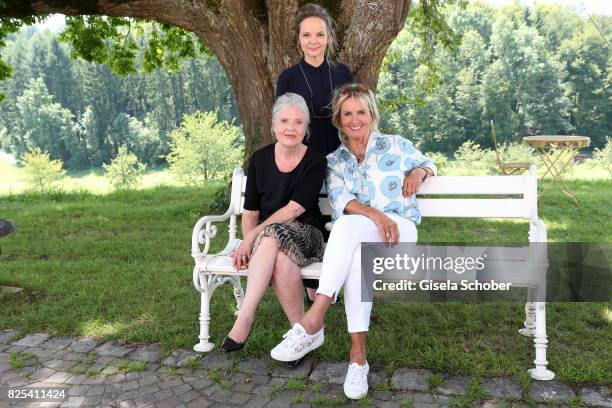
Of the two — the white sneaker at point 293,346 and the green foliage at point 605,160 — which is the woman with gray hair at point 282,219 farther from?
the green foliage at point 605,160

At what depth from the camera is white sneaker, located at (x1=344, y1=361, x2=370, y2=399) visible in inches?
108

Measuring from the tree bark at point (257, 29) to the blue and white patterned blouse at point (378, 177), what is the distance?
2573mm

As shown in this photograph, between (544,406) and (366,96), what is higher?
(366,96)

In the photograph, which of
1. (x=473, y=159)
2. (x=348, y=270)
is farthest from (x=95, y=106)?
(x=348, y=270)

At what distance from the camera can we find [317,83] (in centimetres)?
371

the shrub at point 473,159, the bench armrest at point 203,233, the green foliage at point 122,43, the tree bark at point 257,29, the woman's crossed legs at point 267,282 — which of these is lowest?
the shrub at point 473,159

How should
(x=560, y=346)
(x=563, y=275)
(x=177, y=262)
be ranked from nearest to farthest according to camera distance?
(x=560, y=346) < (x=563, y=275) < (x=177, y=262)

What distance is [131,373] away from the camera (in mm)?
3105

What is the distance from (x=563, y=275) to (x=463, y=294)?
1.03 metres

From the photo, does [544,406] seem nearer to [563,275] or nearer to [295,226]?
[295,226]

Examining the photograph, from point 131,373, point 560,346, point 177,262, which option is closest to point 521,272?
point 560,346

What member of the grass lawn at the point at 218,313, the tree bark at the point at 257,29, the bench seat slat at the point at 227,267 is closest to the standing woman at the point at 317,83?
the bench seat slat at the point at 227,267

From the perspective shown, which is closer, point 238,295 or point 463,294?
point 238,295

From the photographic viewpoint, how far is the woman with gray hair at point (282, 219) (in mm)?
3068
